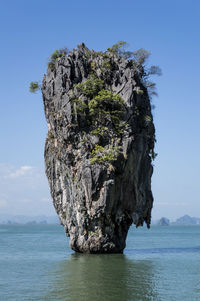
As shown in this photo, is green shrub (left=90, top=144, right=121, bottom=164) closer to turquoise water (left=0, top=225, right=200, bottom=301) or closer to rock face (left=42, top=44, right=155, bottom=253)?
rock face (left=42, top=44, right=155, bottom=253)

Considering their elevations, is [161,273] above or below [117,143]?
below

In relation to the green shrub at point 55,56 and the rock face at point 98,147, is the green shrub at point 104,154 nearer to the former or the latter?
the rock face at point 98,147

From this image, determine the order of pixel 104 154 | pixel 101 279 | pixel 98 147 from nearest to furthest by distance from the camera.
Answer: pixel 101 279 < pixel 104 154 < pixel 98 147

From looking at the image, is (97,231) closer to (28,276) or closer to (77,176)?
(77,176)

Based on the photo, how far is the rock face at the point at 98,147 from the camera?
30656mm

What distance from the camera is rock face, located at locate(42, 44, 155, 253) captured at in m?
30.7

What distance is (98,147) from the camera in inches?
1234

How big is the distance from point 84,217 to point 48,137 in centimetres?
852

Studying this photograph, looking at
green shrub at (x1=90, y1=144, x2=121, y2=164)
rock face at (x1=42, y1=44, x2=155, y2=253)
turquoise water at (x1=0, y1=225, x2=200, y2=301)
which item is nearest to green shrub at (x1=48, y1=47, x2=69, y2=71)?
rock face at (x1=42, y1=44, x2=155, y2=253)

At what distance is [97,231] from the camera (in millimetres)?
30781

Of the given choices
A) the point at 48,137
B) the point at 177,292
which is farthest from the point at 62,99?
the point at 177,292

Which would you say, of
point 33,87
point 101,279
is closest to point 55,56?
point 33,87

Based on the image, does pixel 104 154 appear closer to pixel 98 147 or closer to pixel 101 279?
pixel 98 147

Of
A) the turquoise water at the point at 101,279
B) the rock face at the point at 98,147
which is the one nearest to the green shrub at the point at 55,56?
the rock face at the point at 98,147
